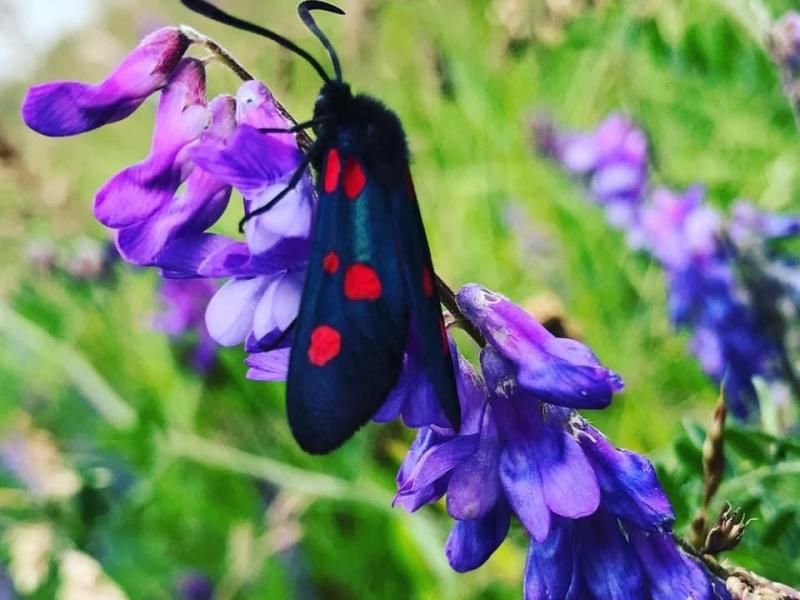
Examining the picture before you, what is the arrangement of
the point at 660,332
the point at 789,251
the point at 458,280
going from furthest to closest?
the point at 458,280, the point at 660,332, the point at 789,251

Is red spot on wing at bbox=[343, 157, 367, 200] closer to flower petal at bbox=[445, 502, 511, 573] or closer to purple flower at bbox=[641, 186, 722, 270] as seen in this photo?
flower petal at bbox=[445, 502, 511, 573]

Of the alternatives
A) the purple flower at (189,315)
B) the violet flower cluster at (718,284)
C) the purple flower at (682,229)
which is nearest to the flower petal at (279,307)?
the violet flower cluster at (718,284)

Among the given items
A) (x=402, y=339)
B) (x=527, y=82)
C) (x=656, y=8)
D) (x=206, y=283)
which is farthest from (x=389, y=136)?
(x=527, y=82)

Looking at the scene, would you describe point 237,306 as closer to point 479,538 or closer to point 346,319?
point 346,319

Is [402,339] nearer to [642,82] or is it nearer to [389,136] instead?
[389,136]

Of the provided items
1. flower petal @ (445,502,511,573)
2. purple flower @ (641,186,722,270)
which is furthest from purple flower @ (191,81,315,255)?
purple flower @ (641,186,722,270)

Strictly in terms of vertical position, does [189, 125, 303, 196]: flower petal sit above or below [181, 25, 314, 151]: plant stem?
below

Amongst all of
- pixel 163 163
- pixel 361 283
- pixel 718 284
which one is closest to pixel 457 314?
pixel 361 283
